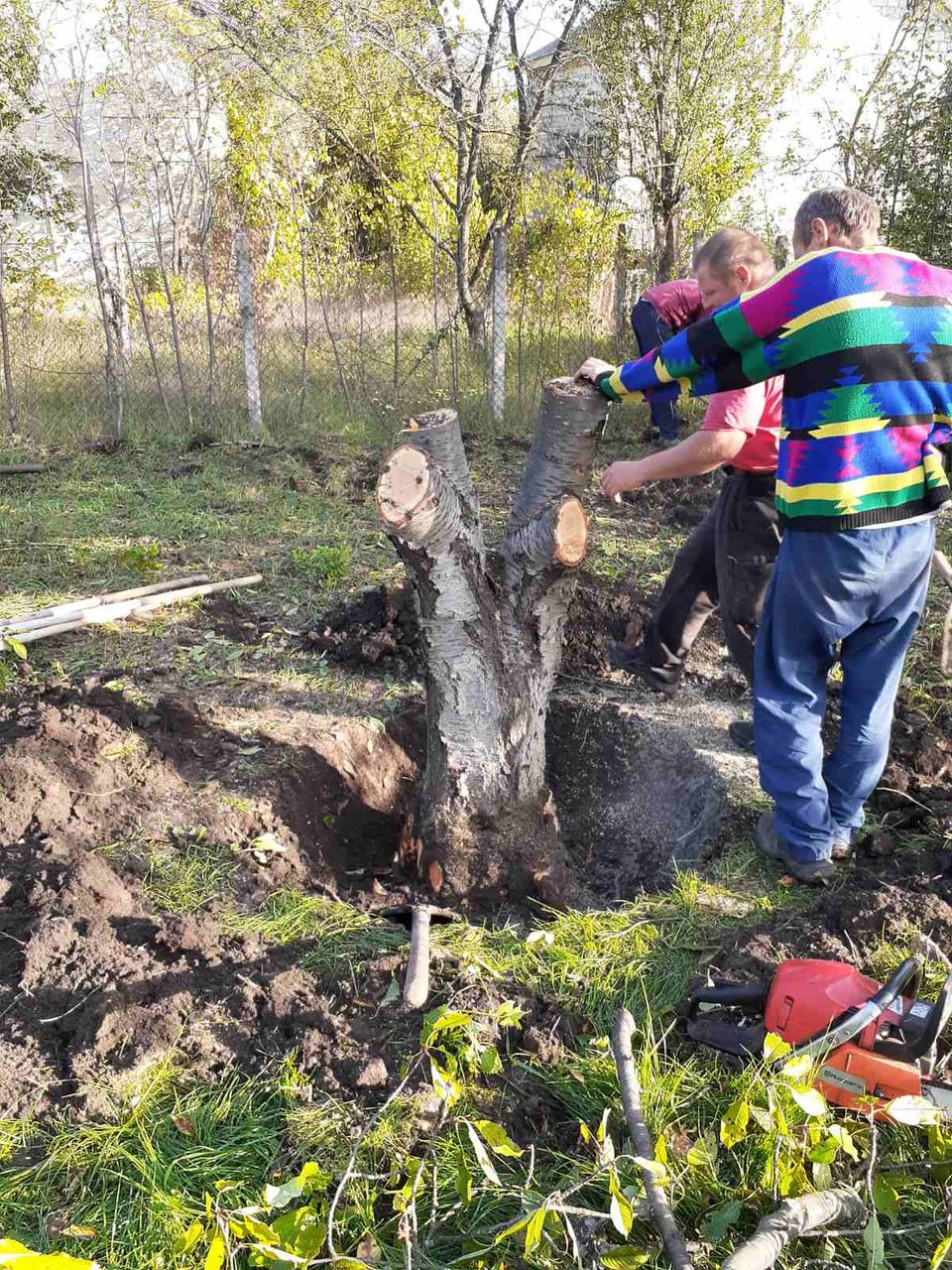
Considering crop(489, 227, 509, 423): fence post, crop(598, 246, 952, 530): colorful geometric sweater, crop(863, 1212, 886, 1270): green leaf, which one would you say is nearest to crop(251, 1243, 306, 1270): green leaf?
crop(863, 1212, 886, 1270): green leaf

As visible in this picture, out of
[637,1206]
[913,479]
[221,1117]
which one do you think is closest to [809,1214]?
[637,1206]

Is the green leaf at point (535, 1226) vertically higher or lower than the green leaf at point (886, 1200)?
higher

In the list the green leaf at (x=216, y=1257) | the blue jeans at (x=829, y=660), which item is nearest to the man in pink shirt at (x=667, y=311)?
the blue jeans at (x=829, y=660)

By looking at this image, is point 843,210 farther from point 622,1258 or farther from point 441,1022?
point 622,1258

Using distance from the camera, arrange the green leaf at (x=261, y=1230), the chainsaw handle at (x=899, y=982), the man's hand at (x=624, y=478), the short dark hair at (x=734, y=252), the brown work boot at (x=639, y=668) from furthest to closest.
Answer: the brown work boot at (x=639, y=668) < the short dark hair at (x=734, y=252) < the man's hand at (x=624, y=478) < the chainsaw handle at (x=899, y=982) < the green leaf at (x=261, y=1230)

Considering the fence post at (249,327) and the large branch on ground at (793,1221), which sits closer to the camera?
the large branch on ground at (793,1221)

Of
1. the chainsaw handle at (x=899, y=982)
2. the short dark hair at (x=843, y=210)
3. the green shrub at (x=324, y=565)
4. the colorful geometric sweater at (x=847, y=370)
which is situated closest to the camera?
the chainsaw handle at (x=899, y=982)

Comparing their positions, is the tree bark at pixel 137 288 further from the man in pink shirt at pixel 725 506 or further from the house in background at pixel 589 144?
the man in pink shirt at pixel 725 506

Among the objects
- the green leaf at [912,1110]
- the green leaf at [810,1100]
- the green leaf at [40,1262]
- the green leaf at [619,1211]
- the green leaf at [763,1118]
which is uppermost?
the green leaf at [40,1262]

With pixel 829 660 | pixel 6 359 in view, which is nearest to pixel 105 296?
pixel 6 359

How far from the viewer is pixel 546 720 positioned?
3.60m

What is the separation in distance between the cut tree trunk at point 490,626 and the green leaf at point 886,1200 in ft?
4.27

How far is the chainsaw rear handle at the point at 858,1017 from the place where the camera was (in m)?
1.72

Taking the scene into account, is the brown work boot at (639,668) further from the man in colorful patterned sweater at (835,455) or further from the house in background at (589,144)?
the house in background at (589,144)
